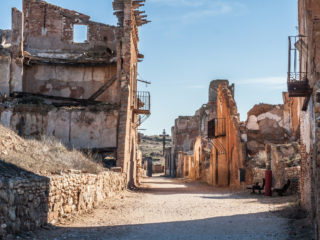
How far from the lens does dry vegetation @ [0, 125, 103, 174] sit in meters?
11.3

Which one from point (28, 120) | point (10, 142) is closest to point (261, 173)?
point (28, 120)

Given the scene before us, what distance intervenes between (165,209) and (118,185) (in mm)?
5817

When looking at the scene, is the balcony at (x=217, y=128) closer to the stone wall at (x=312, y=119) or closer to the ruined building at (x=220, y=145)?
the ruined building at (x=220, y=145)

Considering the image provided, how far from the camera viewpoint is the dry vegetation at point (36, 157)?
1134 cm

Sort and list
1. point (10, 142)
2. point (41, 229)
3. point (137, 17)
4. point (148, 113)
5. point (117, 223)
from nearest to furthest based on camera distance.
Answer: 1. point (41, 229)
2. point (117, 223)
3. point (10, 142)
4. point (148, 113)
5. point (137, 17)

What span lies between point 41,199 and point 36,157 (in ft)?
11.0

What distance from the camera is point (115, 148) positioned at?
75.6 feet

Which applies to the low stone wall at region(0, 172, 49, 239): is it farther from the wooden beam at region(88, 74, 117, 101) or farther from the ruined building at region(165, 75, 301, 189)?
the wooden beam at region(88, 74, 117, 101)

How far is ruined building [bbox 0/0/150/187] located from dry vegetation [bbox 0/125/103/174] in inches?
235

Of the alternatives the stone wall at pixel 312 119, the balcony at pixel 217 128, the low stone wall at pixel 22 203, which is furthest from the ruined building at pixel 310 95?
the balcony at pixel 217 128

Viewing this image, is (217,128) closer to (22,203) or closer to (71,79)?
(71,79)

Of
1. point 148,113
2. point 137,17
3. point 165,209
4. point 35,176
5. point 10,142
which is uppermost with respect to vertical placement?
point 137,17

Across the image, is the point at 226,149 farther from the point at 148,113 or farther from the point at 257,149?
the point at 148,113

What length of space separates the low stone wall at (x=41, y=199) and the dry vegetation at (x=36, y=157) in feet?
2.07
